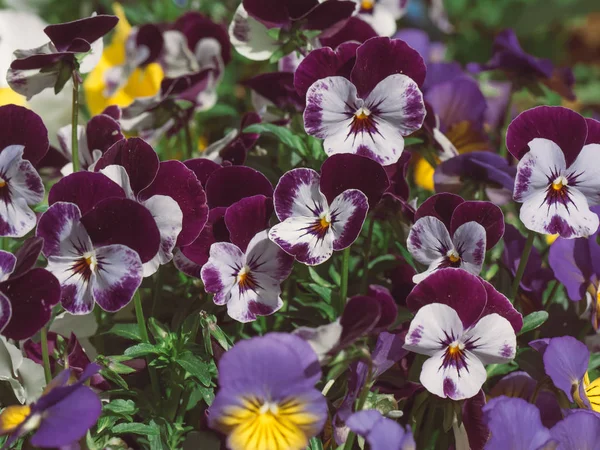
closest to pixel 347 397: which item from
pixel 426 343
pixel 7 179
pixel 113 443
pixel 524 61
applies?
pixel 426 343

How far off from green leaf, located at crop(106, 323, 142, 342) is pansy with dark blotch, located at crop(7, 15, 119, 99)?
25 cm

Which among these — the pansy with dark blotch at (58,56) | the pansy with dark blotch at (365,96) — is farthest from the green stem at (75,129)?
the pansy with dark blotch at (365,96)

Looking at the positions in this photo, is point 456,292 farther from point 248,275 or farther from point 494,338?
point 248,275

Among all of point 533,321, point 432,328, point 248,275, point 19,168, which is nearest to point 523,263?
point 533,321

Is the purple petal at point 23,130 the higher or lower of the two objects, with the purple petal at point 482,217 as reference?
higher

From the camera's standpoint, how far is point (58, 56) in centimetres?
77

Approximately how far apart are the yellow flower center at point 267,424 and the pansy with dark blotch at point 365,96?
24cm

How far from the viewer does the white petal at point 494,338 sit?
652 mm

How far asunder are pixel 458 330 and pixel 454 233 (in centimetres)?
9

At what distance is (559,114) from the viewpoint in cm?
71

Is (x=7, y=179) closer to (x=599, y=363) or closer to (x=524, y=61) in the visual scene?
(x=599, y=363)

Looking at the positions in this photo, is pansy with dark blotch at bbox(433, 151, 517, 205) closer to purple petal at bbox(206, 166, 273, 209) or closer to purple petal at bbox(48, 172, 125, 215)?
purple petal at bbox(206, 166, 273, 209)

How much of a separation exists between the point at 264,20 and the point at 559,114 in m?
0.33

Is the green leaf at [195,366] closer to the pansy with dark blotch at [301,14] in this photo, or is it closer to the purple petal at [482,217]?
the purple petal at [482,217]
